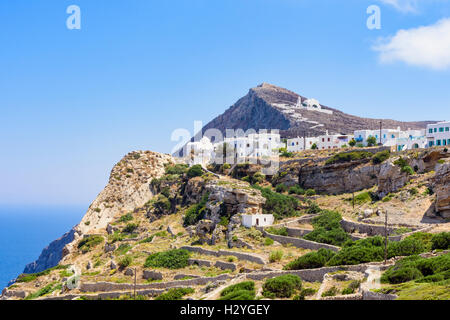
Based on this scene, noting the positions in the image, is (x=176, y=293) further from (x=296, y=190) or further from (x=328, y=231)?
(x=296, y=190)

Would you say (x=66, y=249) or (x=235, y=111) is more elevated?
(x=235, y=111)

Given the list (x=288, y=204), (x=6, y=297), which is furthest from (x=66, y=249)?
(x=288, y=204)

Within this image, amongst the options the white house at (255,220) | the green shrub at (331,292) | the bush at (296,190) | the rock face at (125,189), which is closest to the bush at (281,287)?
the green shrub at (331,292)

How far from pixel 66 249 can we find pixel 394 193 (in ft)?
128

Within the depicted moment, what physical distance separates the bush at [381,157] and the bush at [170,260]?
23.8 m

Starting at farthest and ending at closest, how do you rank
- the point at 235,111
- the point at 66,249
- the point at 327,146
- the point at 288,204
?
1. the point at 235,111
2. the point at 327,146
3. the point at 66,249
4. the point at 288,204

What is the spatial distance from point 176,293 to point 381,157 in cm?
3040

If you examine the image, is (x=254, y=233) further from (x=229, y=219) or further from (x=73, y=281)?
(x=73, y=281)

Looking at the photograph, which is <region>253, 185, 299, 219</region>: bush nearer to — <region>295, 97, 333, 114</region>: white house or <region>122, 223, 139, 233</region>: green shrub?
<region>122, 223, 139, 233</region>: green shrub

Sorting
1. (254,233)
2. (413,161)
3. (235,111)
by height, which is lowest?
(254,233)

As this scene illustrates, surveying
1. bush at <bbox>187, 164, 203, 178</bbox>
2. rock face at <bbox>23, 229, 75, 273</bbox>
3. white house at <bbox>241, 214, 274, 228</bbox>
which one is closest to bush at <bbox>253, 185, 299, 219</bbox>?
white house at <bbox>241, 214, 274, 228</bbox>

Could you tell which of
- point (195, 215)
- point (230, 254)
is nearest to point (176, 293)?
point (230, 254)

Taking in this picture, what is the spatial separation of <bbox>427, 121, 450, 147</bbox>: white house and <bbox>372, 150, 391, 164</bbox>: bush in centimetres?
590
